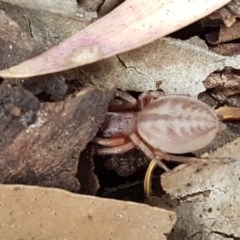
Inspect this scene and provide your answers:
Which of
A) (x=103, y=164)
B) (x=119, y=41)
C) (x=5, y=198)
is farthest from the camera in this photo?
(x=103, y=164)

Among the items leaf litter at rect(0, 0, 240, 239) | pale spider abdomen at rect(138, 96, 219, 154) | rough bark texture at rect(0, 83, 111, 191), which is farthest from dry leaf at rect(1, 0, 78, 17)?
pale spider abdomen at rect(138, 96, 219, 154)

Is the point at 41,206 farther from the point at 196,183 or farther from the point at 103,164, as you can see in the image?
the point at 196,183

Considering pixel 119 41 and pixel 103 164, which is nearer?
pixel 119 41

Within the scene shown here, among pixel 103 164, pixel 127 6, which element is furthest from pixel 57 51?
pixel 103 164

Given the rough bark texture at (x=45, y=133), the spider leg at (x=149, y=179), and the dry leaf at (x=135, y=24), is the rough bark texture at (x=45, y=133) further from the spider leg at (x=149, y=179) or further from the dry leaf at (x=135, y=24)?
the spider leg at (x=149, y=179)

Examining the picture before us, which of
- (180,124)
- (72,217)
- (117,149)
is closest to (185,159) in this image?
(180,124)

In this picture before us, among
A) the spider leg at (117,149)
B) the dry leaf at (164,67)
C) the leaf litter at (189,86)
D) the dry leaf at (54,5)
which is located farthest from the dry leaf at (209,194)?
the dry leaf at (54,5)

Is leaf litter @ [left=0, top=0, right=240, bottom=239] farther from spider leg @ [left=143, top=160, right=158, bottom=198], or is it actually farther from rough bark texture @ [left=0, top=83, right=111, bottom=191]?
rough bark texture @ [left=0, top=83, right=111, bottom=191]

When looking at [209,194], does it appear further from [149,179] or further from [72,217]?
[72,217]
